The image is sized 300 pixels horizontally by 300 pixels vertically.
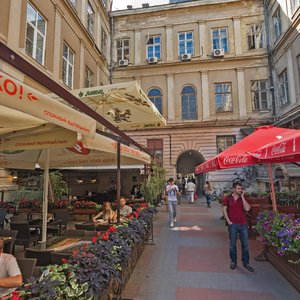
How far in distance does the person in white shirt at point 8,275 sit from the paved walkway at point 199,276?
212 cm

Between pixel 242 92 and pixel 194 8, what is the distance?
882cm

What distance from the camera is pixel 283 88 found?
1989 centimetres

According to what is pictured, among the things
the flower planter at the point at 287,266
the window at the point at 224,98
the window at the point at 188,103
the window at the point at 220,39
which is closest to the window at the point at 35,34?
the flower planter at the point at 287,266

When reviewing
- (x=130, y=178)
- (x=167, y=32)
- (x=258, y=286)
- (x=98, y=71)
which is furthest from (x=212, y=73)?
(x=258, y=286)

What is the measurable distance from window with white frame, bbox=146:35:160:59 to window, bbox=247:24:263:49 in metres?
8.07

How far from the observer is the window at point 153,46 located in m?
23.9

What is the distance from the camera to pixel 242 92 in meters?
21.9

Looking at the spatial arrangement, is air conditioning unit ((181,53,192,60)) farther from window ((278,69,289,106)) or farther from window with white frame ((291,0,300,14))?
window with white frame ((291,0,300,14))

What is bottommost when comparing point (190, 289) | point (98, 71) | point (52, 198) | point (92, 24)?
point (190, 289)

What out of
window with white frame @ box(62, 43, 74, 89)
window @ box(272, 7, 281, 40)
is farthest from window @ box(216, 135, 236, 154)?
window with white frame @ box(62, 43, 74, 89)

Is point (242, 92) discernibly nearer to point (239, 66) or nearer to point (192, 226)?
point (239, 66)

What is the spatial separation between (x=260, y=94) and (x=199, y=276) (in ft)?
66.2

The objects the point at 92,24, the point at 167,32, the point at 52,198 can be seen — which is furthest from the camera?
the point at 167,32

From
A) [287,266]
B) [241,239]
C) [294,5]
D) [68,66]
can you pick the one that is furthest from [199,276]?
[294,5]
